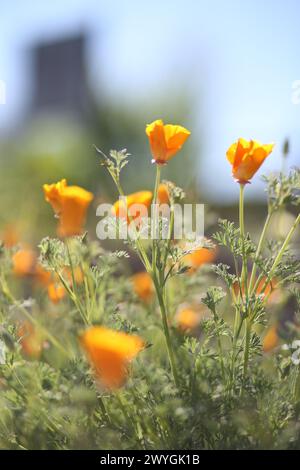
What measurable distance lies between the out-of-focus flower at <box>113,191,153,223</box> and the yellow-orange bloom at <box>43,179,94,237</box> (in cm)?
6

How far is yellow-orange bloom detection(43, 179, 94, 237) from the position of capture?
3.21 feet

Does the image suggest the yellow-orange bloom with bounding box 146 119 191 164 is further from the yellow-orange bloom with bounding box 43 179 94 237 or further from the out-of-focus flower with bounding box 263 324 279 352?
the out-of-focus flower with bounding box 263 324 279 352

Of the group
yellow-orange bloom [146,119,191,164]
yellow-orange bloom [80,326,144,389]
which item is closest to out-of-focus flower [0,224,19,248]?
yellow-orange bloom [146,119,191,164]

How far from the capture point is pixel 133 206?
3.20 feet

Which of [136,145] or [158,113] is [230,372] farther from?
[158,113]

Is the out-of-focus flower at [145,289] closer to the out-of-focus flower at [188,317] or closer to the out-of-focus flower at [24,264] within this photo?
the out-of-focus flower at [188,317]

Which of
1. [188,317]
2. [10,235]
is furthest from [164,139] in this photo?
[10,235]

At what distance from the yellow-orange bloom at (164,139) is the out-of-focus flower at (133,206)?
70mm

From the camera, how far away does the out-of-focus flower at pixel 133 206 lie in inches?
36.7

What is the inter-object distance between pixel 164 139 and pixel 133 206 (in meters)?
0.11

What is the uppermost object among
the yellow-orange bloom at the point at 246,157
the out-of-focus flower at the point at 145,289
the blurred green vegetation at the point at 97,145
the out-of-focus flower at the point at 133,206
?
the yellow-orange bloom at the point at 246,157

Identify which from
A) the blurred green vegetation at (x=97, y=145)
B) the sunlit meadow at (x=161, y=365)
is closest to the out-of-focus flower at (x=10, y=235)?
the sunlit meadow at (x=161, y=365)

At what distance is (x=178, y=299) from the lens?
120cm

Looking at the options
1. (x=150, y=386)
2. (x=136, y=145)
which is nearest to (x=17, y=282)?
(x=150, y=386)
